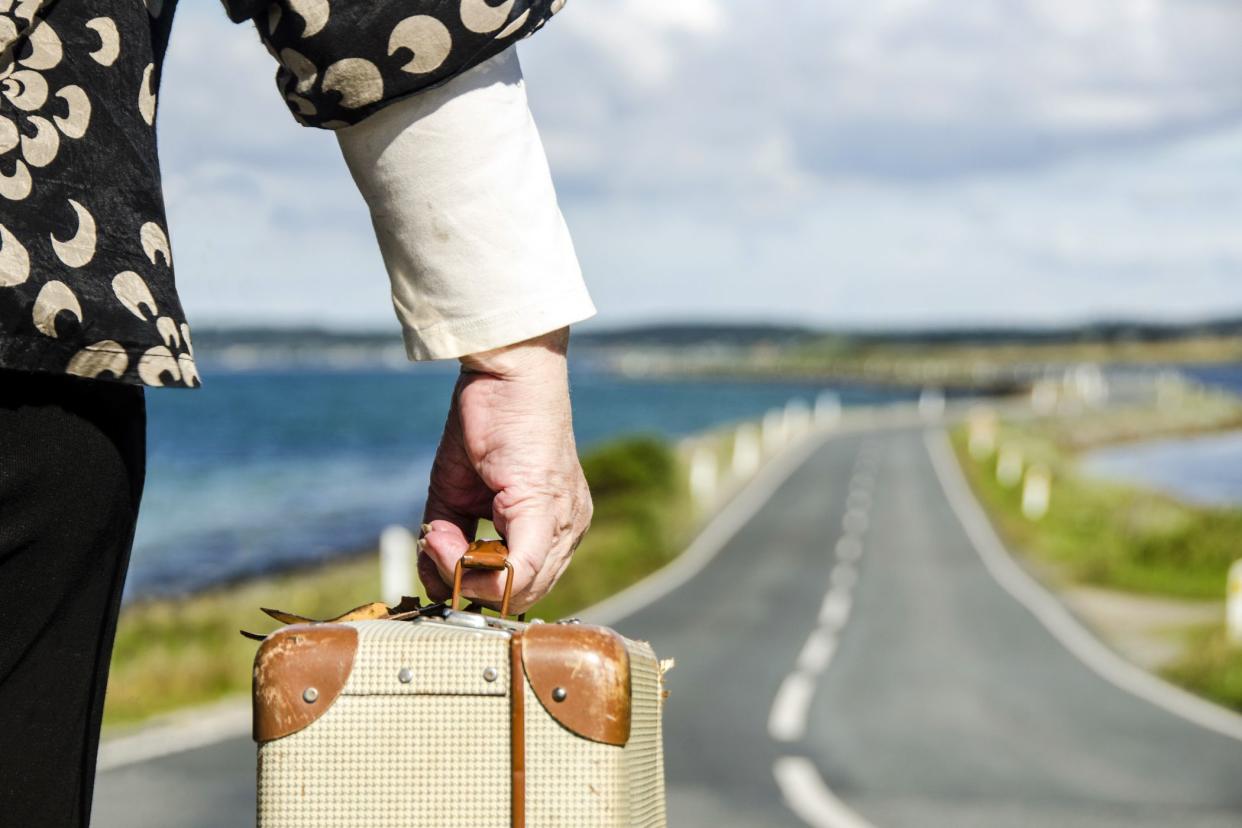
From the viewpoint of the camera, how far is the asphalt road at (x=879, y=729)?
25.4 feet

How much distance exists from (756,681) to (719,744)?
273 cm

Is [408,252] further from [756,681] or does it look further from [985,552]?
[985,552]

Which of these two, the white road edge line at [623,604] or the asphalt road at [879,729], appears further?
the white road edge line at [623,604]

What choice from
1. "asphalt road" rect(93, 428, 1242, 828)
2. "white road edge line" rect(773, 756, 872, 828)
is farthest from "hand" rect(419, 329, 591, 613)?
"white road edge line" rect(773, 756, 872, 828)

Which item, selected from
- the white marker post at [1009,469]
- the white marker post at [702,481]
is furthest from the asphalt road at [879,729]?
the white marker post at [1009,469]

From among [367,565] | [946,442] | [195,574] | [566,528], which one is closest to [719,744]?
[566,528]

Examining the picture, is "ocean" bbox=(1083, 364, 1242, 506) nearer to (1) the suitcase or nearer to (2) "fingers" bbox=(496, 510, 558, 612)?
(2) "fingers" bbox=(496, 510, 558, 612)

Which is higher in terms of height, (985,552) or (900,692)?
(900,692)

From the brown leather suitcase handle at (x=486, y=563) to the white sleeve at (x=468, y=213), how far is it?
0.19m

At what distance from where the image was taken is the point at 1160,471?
45562mm

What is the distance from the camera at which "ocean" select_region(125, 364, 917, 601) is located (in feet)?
104

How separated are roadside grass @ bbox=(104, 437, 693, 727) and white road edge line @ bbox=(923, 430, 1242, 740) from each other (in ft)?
16.1

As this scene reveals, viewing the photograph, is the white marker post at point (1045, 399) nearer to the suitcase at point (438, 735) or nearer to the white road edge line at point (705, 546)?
the white road edge line at point (705, 546)

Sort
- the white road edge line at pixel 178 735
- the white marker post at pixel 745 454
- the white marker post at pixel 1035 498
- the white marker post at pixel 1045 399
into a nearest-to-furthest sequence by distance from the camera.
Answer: the white road edge line at pixel 178 735, the white marker post at pixel 1035 498, the white marker post at pixel 745 454, the white marker post at pixel 1045 399
